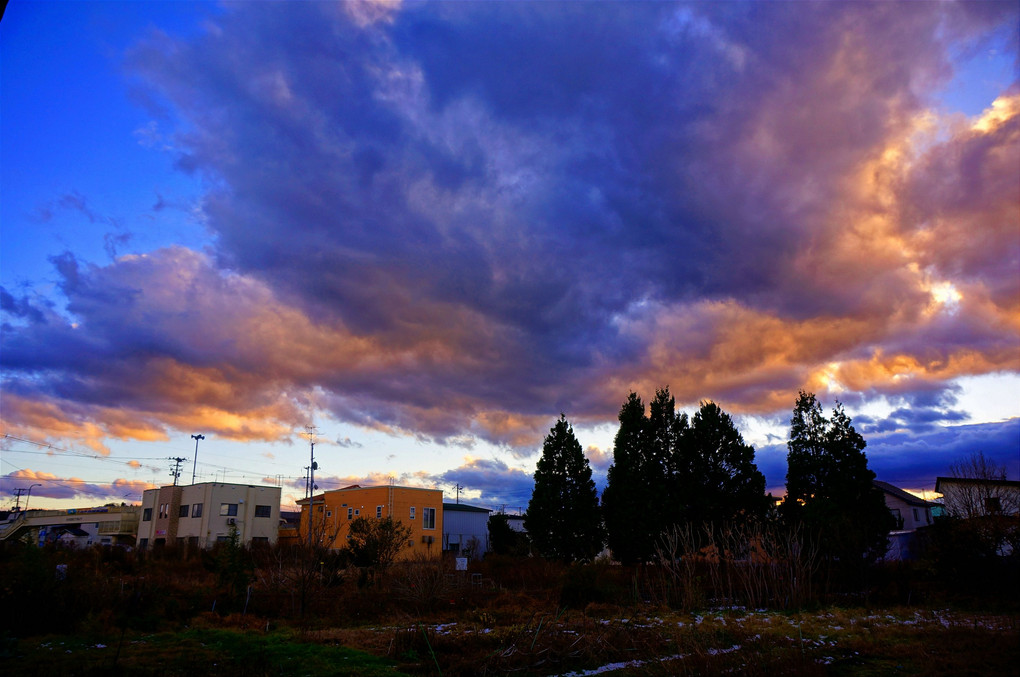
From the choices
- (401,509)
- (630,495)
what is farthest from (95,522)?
(630,495)

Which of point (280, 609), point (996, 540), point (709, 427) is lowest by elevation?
point (280, 609)

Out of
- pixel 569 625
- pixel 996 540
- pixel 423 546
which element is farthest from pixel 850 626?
pixel 423 546

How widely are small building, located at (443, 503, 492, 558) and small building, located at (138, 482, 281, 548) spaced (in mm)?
16817

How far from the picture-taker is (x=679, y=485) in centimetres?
3847

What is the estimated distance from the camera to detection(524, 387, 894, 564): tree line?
1324 inches

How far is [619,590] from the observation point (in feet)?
82.8

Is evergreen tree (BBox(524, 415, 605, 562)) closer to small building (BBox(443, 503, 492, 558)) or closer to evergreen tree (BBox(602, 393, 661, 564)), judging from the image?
evergreen tree (BBox(602, 393, 661, 564))

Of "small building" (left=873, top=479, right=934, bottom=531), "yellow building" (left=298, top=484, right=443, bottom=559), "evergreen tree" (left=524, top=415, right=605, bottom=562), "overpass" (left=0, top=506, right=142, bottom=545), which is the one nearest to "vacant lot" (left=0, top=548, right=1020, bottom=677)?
"evergreen tree" (left=524, top=415, right=605, bottom=562)

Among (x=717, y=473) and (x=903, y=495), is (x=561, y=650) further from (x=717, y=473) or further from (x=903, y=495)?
(x=903, y=495)

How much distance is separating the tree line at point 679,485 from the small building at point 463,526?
21705 mm

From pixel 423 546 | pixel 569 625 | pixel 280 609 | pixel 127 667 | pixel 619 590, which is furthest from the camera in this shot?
pixel 423 546

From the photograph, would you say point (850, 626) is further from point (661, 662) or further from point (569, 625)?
point (661, 662)

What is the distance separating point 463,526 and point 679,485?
3149cm

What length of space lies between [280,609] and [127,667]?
11.5m
